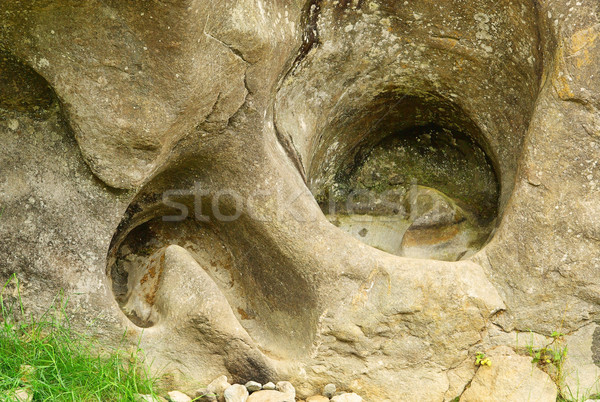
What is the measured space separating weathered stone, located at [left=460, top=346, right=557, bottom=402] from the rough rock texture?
5 centimetres

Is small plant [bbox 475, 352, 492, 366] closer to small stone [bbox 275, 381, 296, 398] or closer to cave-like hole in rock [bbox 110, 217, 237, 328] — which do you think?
small stone [bbox 275, 381, 296, 398]

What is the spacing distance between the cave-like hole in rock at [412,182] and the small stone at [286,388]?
0.84 metres

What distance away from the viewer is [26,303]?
226 centimetres

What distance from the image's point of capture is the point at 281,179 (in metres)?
2.46

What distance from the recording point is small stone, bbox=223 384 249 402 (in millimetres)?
2295

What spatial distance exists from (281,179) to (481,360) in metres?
0.89

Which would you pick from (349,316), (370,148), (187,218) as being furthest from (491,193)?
(187,218)

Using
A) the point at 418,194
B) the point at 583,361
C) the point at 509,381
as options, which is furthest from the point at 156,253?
the point at 583,361

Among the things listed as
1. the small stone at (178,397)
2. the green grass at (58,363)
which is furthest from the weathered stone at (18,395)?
the small stone at (178,397)

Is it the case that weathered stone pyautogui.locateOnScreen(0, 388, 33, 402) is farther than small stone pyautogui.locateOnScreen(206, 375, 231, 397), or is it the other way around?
small stone pyautogui.locateOnScreen(206, 375, 231, 397)

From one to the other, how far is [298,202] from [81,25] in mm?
887

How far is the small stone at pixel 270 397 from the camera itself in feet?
7.51

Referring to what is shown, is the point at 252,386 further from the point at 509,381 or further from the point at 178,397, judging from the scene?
the point at 509,381

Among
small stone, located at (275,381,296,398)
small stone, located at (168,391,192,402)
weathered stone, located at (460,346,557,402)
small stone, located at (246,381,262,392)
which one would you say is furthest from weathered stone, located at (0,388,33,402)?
weathered stone, located at (460,346,557,402)
